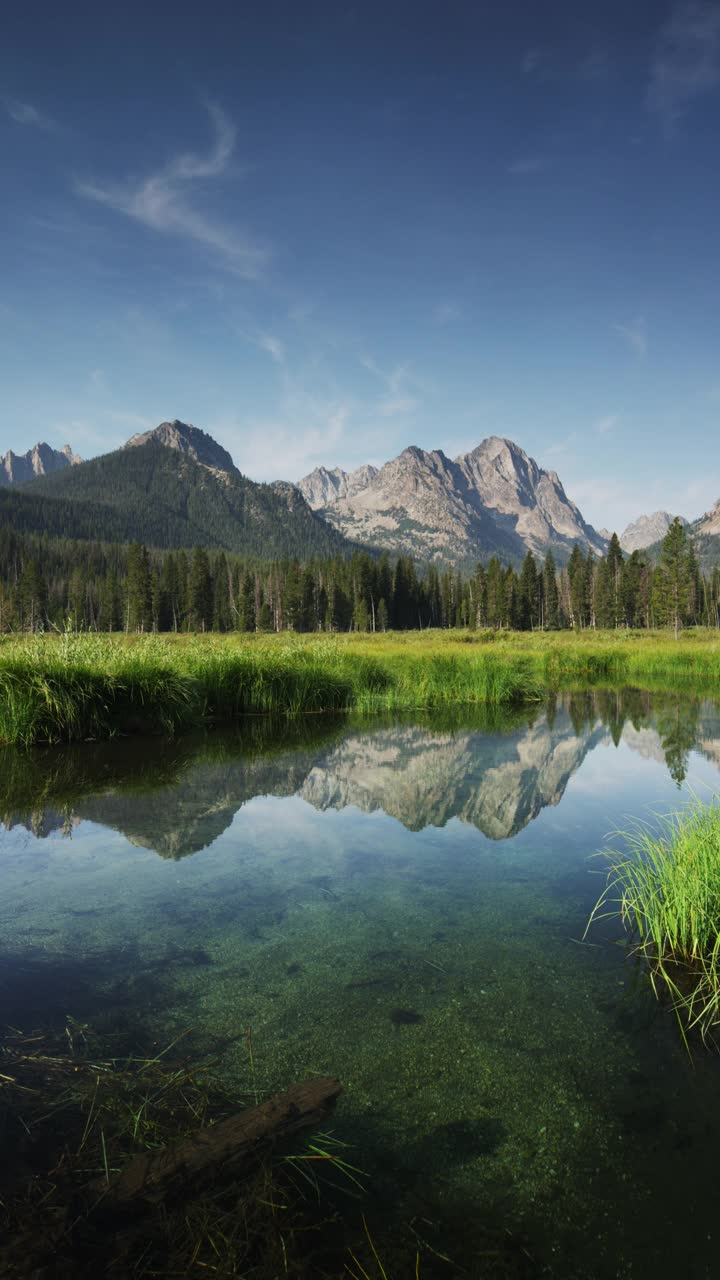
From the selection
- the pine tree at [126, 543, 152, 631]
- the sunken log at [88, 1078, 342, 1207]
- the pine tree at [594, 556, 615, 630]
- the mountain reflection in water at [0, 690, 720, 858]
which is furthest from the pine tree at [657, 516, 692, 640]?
the sunken log at [88, 1078, 342, 1207]

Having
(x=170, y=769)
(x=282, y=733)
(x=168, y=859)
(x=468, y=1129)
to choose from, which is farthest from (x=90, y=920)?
(x=282, y=733)

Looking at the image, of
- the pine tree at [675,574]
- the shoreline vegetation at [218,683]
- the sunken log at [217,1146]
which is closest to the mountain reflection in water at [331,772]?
the shoreline vegetation at [218,683]

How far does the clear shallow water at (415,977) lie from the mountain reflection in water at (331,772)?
0.27 ft

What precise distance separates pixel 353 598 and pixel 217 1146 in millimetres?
109874

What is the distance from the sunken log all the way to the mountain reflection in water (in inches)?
169

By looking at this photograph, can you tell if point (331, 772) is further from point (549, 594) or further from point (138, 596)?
point (549, 594)

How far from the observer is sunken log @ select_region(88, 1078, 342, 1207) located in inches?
98.0

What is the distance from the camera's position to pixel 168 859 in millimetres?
Result: 6781

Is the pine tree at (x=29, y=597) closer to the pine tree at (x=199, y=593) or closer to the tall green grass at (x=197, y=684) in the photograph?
the pine tree at (x=199, y=593)

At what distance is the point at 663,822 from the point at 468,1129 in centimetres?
598

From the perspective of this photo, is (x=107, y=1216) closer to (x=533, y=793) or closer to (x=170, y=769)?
(x=533, y=793)

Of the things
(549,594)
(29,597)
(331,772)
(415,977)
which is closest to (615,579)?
(549,594)

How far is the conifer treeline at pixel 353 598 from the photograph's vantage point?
99188 millimetres

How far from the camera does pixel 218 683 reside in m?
16.8
